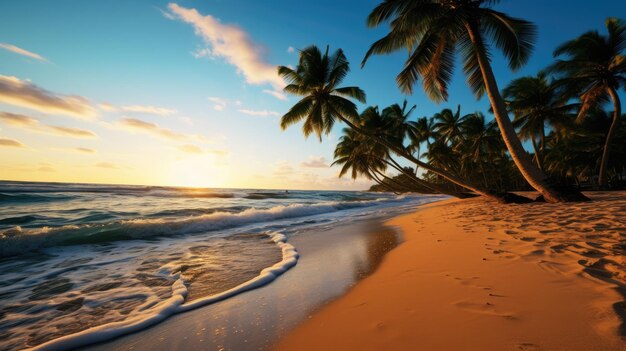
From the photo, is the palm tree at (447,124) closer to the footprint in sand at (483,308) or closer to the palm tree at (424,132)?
the palm tree at (424,132)

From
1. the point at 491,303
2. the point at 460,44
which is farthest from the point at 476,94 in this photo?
the point at 491,303

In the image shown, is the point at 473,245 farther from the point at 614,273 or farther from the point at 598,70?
the point at 598,70

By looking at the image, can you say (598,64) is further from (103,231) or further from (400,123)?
(103,231)

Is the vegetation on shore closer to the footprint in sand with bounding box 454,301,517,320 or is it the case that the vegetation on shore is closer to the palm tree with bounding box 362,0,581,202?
the palm tree with bounding box 362,0,581,202

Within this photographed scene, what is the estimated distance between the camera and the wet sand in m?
2.11

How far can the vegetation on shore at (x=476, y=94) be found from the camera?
9180mm

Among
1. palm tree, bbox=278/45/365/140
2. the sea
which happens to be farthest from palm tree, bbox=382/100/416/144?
the sea

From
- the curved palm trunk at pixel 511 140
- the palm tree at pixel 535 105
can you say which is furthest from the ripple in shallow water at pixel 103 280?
the palm tree at pixel 535 105

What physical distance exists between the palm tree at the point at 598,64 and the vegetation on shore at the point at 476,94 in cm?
5

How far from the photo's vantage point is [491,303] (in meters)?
2.16

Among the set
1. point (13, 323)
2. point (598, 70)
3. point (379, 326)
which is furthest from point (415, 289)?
point (598, 70)

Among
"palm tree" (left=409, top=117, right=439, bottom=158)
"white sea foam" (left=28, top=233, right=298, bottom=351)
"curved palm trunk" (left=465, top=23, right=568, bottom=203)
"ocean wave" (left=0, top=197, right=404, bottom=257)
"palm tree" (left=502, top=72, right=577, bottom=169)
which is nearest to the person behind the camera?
"white sea foam" (left=28, top=233, right=298, bottom=351)

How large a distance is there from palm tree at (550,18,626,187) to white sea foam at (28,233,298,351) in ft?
72.7

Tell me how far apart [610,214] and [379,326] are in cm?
698
